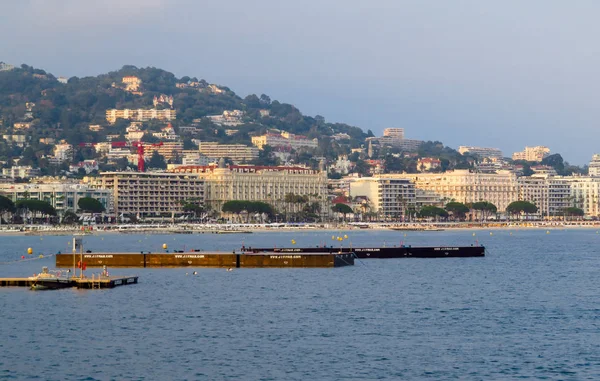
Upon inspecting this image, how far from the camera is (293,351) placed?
1759 inches

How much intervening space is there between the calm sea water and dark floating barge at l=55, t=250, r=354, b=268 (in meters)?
6.10

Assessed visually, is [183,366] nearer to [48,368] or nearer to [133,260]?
[48,368]

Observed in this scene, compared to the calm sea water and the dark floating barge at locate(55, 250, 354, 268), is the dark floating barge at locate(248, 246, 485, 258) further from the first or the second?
the calm sea water

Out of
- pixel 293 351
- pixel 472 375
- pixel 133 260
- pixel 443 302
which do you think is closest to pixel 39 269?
pixel 133 260

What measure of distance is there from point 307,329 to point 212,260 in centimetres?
3443

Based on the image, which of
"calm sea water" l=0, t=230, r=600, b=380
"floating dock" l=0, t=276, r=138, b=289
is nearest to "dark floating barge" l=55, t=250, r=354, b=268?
"calm sea water" l=0, t=230, r=600, b=380

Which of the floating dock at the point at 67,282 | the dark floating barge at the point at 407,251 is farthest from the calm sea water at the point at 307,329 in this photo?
the dark floating barge at the point at 407,251

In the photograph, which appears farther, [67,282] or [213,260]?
[213,260]

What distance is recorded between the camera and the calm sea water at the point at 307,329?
41375 mm

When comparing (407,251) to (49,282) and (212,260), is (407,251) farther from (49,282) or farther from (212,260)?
(49,282)

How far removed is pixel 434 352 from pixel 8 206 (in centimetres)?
15999

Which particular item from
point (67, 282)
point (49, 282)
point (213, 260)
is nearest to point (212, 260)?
point (213, 260)

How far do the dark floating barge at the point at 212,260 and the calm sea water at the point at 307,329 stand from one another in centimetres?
610

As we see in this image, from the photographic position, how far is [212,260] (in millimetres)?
84062
